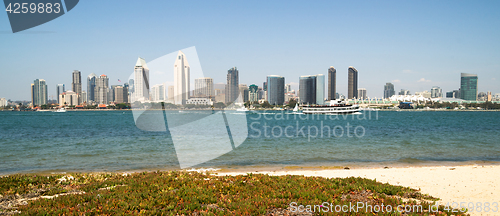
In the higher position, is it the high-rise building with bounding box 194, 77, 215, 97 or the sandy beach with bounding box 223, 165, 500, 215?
the high-rise building with bounding box 194, 77, 215, 97

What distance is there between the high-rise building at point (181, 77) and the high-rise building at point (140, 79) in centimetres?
120

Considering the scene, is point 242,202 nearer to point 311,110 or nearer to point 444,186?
point 444,186

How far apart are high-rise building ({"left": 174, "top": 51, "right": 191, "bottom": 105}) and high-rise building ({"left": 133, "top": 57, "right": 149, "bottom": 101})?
1.20 metres

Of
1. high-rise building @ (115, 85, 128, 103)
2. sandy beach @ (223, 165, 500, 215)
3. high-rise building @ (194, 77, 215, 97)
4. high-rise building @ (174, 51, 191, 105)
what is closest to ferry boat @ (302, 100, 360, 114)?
high-rise building @ (115, 85, 128, 103)

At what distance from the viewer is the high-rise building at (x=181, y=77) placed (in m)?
11.1

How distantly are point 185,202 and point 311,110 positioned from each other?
5425 inches

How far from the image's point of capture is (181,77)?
1190 centimetres

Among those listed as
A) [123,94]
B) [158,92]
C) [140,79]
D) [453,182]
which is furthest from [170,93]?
[453,182]

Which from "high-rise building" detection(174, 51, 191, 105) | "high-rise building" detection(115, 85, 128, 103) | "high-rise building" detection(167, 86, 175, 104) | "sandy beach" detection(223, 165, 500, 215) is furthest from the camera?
"high-rise building" detection(115, 85, 128, 103)

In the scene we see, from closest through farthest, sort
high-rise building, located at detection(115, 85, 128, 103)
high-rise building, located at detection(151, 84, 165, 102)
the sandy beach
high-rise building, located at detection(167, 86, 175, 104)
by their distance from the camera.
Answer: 1. the sandy beach
2. high-rise building, located at detection(151, 84, 165, 102)
3. high-rise building, located at detection(167, 86, 175, 104)
4. high-rise building, located at detection(115, 85, 128, 103)

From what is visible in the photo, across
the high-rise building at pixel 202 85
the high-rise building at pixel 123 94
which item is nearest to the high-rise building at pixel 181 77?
the high-rise building at pixel 202 85

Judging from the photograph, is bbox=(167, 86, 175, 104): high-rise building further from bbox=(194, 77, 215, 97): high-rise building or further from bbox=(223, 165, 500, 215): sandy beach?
bbox=(223, 165, 500, 215): sandy beach

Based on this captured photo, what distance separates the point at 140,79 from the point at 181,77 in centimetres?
185

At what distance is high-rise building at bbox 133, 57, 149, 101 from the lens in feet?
34.4
